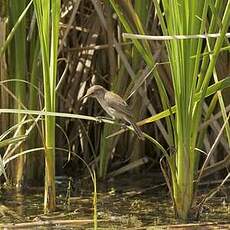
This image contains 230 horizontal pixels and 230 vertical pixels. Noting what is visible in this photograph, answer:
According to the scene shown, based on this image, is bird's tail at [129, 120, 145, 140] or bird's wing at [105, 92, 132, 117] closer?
bird's tail at [129, 120, 145, 140]

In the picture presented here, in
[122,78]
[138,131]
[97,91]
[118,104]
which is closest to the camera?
[138,131]

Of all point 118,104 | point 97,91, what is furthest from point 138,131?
point 97,91

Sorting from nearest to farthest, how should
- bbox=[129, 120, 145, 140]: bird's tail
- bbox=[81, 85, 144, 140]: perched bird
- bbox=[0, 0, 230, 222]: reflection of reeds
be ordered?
1. bbox=[0, 0, 230, 222]: reflection of reeds
2. bbox=[129, 120, 145, 140]: bird's tail
3. bbox=[81, 85, 144, 140]: perched bird

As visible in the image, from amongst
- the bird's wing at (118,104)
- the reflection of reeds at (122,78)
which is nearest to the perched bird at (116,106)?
the bird's wing at (118,104)

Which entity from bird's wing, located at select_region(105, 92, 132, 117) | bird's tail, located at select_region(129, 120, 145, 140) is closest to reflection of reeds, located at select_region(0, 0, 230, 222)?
bird's tail, located at select_region(129, 120, 145, 140)

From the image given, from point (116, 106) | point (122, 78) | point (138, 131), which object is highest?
point (122, 78)

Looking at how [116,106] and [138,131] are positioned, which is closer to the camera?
[138,131]

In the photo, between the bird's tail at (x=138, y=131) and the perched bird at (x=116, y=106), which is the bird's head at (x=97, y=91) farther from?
the bird's tail at (x=138, y=131)

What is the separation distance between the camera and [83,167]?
208 inches

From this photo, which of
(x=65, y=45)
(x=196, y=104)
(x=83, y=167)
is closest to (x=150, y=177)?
(x=83, y=167)

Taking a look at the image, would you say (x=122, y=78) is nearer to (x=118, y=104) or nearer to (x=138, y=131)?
(x=118, y=104)

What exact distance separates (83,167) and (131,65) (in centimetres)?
87

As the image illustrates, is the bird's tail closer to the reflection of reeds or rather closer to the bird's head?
the reflection of reeds

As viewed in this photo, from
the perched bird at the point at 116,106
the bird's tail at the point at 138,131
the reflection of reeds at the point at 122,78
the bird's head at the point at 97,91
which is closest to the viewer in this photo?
the reflection of reeds at the point at 122,78
